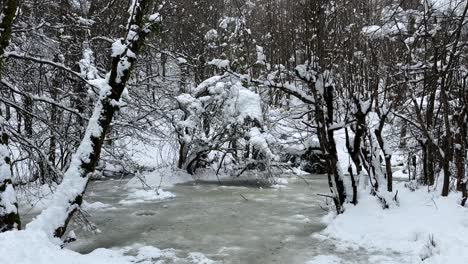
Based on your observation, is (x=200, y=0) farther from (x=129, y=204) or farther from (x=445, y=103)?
(x=445, y=103)

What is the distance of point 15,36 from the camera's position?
8.10 meters

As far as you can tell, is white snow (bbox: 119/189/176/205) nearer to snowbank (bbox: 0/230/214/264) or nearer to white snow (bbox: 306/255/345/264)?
snowbank (bbox: 0/230/214/264)

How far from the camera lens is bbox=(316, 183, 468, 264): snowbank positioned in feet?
20.7

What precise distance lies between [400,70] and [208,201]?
5.82 metres

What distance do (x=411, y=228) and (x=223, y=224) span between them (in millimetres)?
3639

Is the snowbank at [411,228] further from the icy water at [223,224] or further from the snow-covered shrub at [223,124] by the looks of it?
the snow-covered shrub at [223,124]

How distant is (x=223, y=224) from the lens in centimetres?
924

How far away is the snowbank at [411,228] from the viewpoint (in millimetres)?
6308

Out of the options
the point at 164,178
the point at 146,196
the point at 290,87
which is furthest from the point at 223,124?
the point at 290,87

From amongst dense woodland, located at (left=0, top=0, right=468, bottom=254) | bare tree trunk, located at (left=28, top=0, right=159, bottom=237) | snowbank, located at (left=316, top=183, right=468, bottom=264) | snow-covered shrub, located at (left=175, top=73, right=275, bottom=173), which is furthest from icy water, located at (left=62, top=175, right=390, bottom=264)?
snow-covered shrub, located at (left=175, top=73, right=275, bottom=173)

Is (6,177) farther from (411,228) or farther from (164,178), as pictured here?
(164,178)

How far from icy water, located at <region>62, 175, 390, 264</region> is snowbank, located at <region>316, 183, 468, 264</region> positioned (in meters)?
0.43

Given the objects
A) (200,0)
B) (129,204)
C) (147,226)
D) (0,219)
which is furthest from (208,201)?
(200,0)

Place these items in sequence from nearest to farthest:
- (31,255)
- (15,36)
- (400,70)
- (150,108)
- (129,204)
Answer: (31,255)
(15,36)
(400,70)
(150,108)
(129,204)
